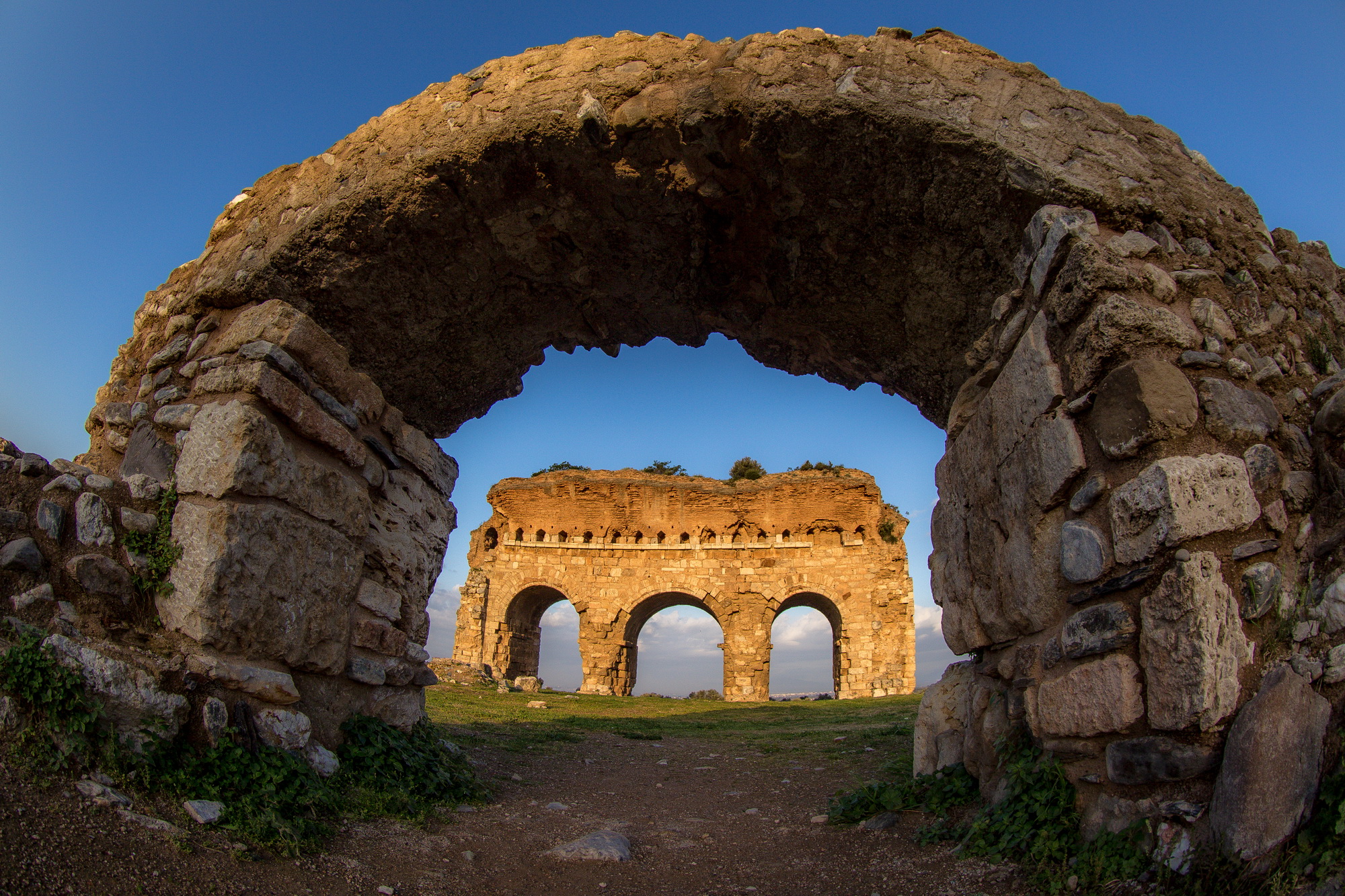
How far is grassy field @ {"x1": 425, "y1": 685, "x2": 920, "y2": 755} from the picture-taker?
680 centimetres

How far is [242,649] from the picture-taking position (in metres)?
2.94

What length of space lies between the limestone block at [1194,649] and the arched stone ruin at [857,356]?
0.03ft

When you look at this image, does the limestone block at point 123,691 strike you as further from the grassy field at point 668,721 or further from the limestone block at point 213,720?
the grassy field at point 668,721

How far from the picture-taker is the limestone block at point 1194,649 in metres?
2.12

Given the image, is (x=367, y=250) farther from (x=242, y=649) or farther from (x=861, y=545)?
(x=861, y=545)

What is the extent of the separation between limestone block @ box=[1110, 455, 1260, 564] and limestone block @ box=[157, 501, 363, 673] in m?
3.37

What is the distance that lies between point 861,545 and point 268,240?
18.0 meters

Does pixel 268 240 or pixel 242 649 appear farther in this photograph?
pixel 268 240

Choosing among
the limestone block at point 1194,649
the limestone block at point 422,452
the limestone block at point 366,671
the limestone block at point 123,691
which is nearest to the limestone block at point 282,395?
the limestone block at point 422,452

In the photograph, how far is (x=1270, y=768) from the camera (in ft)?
6.45

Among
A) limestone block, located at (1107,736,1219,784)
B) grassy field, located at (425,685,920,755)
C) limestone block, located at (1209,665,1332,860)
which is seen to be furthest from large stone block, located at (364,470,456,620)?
limestone block, located at (1209,665,1332,860)

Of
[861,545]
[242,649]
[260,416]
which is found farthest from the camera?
[861,545]

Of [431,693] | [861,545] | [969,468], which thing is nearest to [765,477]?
[861,545]

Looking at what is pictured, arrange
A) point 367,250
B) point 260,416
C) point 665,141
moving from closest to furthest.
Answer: point 260,416, point 665,141, point 367,250
